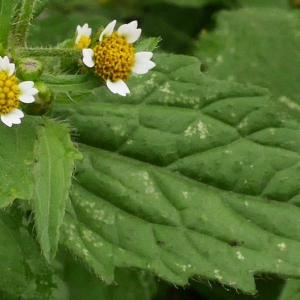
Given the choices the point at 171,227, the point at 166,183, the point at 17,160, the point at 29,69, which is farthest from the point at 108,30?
the point at 171,227

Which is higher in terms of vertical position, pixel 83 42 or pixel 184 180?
pixel 83 42

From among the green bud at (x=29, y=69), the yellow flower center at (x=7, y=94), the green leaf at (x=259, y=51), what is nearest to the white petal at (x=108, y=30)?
the green bud at (x=29, y=69)

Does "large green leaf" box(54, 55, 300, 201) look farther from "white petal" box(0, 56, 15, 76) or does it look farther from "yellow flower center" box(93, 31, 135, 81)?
"white petal" box(0, 56, 15, 76)

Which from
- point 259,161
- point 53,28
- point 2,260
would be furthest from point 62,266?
point 53,28

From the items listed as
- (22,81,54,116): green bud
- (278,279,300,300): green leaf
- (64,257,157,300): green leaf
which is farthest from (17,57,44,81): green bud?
(278,279,300,300): green leaf

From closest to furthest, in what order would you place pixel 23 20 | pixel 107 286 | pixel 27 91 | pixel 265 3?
pixel 27 91
pixel 23 20
pixel 107 286
pixel 265 3

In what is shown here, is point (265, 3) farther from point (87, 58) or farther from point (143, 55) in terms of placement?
point (87, 58)

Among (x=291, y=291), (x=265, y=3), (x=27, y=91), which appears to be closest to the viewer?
(x=27, y=91)
